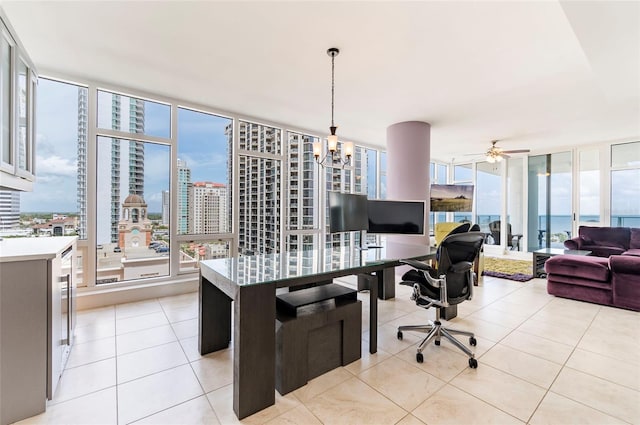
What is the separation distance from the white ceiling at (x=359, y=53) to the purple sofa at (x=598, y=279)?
7.02 feet

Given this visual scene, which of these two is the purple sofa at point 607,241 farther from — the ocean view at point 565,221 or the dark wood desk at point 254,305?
the dark wood desk at point 254,305

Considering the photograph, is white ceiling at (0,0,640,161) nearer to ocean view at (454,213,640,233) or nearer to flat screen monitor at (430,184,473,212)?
flat screen monitor at (430,184,473,212)

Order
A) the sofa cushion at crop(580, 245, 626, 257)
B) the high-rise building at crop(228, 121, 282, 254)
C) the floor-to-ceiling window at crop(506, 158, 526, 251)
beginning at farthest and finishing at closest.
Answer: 1. the floor-to-ceiling window at crop(506, 158, 526, 251)
2. the sofa cushion at crop(580, 245, 626, 257)
3. the high-rise building at crop(228, 121, 282, 254)

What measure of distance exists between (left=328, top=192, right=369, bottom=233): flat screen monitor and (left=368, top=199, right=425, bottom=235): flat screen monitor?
16 centimetres

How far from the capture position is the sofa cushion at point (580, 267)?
3664 millimetres

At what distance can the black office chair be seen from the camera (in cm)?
231

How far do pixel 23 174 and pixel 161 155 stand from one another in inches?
72.1

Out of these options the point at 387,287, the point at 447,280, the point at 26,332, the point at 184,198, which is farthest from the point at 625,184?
the point at 26,332

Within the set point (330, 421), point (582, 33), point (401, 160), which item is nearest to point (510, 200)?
point (401, 160)

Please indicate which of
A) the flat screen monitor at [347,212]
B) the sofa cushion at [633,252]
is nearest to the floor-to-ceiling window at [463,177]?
the sofa cushion at [633,252]

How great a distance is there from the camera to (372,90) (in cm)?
367

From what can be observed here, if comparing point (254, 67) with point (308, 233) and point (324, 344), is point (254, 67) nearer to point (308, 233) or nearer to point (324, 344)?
point (324, 344)

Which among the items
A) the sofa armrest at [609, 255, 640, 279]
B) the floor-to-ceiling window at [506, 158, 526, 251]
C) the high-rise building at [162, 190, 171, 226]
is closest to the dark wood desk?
the high-rise building at [162, 190, 171, 226]

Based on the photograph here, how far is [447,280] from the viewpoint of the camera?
2387mm
